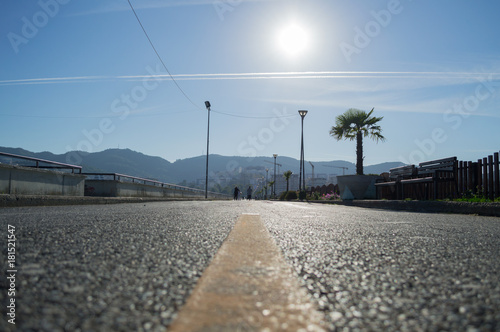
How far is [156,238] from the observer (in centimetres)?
262

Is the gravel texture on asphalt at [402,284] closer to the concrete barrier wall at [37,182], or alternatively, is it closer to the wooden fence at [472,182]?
the wooden fence at [472,182]

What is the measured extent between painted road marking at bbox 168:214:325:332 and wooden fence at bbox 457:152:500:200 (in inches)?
364

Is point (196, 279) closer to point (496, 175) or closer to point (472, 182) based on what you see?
point (496, 175)

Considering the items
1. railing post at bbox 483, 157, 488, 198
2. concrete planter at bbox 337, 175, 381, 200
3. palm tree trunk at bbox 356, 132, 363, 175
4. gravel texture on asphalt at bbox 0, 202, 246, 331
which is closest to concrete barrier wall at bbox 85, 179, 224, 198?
concrete planter at bbox 337, 175, 381, 200

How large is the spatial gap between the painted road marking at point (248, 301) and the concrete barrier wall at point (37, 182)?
984 centimetres

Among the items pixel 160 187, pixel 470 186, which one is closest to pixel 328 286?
pixel 470 186

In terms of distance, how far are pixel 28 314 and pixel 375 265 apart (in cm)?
152

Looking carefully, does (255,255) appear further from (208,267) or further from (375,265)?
(375,265)

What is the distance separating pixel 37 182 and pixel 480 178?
42.4ft

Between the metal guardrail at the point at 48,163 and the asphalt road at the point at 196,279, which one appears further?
the metal guardrail at the point at 48,163

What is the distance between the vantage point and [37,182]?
1064 cm

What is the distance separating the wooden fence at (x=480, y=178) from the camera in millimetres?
8742

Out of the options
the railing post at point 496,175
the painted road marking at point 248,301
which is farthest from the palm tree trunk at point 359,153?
the painted road marking at point 248,301

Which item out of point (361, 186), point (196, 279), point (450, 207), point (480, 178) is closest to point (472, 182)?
point (480, 178)
